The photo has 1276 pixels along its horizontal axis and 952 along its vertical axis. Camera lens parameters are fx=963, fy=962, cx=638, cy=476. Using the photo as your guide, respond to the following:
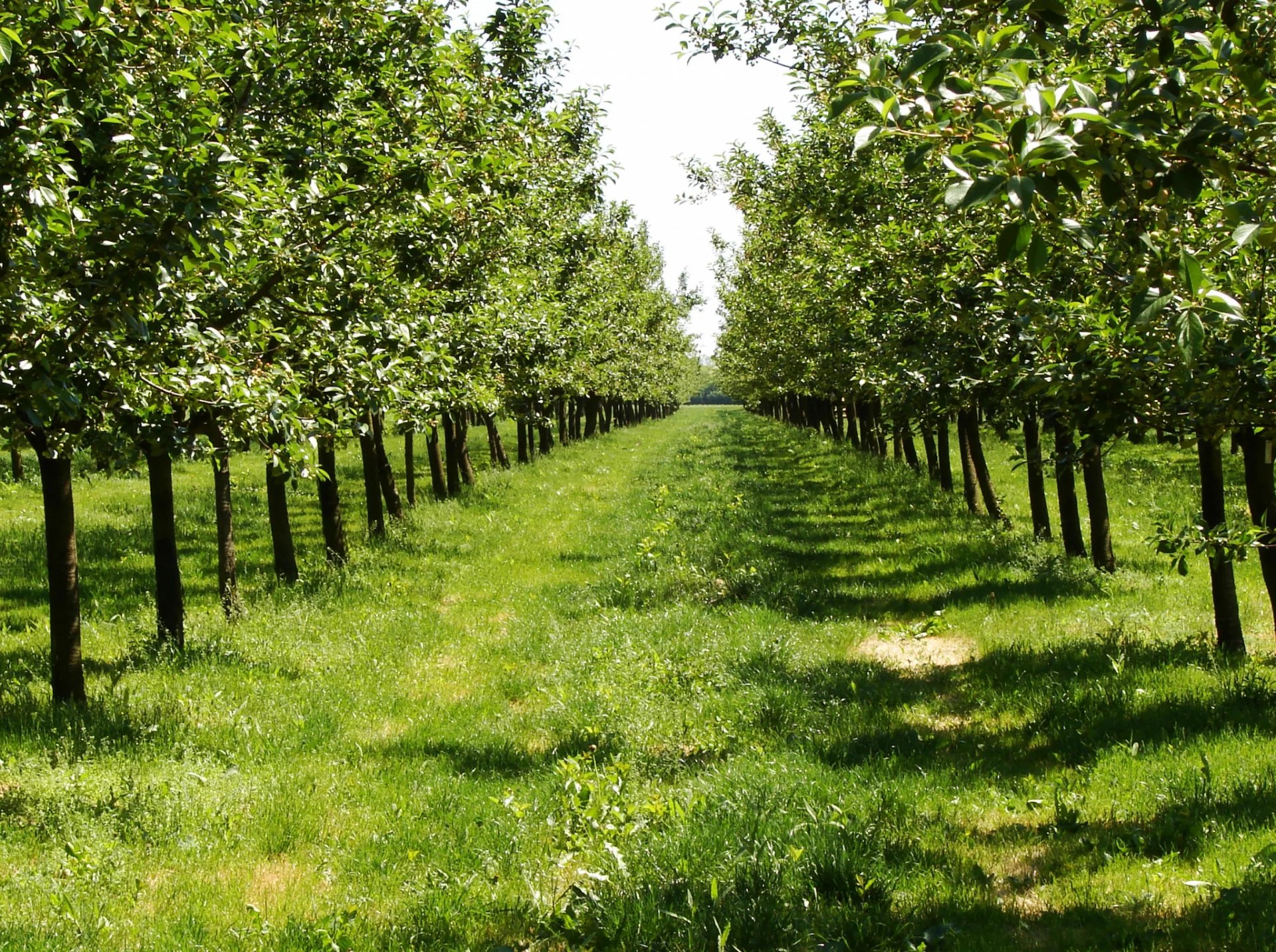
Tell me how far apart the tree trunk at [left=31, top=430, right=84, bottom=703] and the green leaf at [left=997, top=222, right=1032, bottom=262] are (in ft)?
27.7

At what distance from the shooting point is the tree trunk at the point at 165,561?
420 inches

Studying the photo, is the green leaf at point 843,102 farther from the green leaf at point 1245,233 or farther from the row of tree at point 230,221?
the row of tree at point 230,221

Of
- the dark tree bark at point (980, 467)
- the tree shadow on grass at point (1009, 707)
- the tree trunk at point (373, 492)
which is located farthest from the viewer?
the dark tree bark at point (980, 467)

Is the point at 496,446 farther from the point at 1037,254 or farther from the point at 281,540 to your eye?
the point at 1037,254

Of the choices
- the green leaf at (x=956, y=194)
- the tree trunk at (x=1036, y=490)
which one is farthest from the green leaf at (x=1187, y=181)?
the tree trunk at (x=1036, y=490)

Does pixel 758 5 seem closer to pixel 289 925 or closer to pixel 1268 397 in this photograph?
pixel 1268 397

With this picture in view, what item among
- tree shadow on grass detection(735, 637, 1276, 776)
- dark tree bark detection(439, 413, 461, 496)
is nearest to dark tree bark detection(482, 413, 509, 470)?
dark tree bark detection(439, 413, 461, 496)

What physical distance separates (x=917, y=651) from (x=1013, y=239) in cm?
856

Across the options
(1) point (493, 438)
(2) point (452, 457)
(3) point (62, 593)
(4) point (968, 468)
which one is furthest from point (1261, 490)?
(1) point (493, 438)

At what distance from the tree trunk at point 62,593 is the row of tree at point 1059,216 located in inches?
296

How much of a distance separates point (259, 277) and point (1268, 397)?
7698 millimetres

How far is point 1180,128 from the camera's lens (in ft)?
12.3

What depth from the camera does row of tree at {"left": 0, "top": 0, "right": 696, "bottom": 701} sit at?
5.68m

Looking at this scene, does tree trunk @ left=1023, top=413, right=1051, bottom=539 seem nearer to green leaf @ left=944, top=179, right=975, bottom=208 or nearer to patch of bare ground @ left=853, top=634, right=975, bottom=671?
patch of bare ground @ left=853, top=634, right=975, bottom=671
